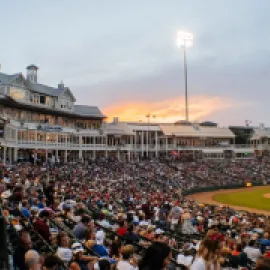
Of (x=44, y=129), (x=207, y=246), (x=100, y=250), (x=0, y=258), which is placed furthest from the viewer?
(x=44, y=129)

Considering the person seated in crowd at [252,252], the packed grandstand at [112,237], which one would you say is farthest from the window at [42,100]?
the person seated in crowd at [252,252]

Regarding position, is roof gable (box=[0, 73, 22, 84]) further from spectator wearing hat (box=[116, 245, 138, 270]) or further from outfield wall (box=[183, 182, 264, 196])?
spectator wearing hat (box=[116, 245, 138, 270])

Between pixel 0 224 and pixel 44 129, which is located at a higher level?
pixel 44 129

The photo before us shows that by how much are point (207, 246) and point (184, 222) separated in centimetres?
1271

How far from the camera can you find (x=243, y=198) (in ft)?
181

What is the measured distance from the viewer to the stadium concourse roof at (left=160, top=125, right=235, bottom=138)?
86.8 m

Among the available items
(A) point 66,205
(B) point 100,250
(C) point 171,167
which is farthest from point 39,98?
(B) point 100,250

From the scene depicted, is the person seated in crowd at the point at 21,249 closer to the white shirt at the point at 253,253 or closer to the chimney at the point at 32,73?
the white shirt at the point at 253,253

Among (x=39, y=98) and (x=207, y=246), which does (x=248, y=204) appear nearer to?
(x=39, y=98)

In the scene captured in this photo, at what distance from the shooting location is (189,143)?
89.9 m

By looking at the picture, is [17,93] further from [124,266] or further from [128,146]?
[124,266]

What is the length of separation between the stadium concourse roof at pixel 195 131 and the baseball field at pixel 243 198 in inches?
963

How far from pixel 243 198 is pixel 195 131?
121ft

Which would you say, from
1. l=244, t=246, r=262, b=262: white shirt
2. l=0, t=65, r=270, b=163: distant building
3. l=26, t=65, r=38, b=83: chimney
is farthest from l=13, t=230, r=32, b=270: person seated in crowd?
l=26, t=65, r=38, b=83: chimney
